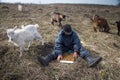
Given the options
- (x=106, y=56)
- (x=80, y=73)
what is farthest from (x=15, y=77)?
(x=106, y=56)

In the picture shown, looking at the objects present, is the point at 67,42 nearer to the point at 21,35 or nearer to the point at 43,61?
the point at 43,61

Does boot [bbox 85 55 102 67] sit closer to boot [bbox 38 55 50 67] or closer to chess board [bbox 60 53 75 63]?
chess board [bbox 60 53 75 63]

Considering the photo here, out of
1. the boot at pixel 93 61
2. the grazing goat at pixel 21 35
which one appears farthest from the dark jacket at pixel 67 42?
the grazing goat at pixel 21 35

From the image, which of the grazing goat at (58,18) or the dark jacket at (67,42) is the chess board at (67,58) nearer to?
the dark jacket at (67,42)

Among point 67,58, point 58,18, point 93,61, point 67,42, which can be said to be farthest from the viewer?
point 58,18

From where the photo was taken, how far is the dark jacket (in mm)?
7359

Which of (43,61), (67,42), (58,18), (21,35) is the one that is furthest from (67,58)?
(58,18)

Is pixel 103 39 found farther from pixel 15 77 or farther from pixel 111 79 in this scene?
pixel 15 77

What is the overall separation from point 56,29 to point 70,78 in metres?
5.02

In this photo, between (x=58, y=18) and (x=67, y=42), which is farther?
(x=58, y=18)

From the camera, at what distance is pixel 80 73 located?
6699 millimetres

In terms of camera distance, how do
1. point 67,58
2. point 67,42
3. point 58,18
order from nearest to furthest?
1. point 67,58
2. point 67,42
3. point 58,18

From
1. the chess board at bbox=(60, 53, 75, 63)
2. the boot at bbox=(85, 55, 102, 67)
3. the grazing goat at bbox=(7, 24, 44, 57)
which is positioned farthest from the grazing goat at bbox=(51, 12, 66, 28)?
the boot at bbox=(85, 55, 102, 67)

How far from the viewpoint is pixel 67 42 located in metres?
7.54
